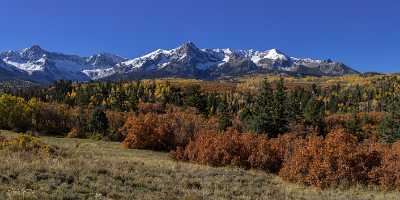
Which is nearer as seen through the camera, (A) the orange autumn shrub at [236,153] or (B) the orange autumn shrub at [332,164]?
(B) the orange autumn shrub at [332,164]

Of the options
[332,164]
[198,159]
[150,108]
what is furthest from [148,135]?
[150,108]

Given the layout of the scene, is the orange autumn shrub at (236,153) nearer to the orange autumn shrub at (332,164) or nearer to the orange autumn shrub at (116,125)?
A: the orange autumn shrub at (332,164)

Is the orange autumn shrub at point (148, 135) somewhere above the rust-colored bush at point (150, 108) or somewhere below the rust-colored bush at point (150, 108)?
below

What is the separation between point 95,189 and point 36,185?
2205 millimetres

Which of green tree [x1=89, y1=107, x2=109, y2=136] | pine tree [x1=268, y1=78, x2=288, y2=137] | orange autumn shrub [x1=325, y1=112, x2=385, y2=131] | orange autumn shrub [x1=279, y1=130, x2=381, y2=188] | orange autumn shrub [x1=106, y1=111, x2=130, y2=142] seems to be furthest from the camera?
orange autumn shrub [x1=325, y1=112, x2=385, y2=131]

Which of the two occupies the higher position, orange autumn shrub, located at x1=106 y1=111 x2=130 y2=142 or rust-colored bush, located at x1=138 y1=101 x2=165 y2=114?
rust-colored bush, located at x1=138 y1=101 x2=165 y2=114

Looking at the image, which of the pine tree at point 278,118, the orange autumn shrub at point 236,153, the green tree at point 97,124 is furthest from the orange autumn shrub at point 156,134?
the orange autumn shrub at point 236,153

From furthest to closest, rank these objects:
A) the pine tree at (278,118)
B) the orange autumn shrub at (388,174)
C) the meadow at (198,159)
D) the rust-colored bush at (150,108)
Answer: the rust-colored bush at (150,108)
the pine tree at (278,118)
the orange autumn shrub at (388,174)
the meadow at (198,159)

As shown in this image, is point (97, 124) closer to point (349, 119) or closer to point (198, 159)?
point (198, 159)

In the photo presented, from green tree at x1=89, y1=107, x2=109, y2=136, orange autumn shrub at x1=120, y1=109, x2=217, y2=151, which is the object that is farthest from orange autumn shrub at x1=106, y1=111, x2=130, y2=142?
orange autumn shrub at x1=120, y1=109, x2=217, y2=151

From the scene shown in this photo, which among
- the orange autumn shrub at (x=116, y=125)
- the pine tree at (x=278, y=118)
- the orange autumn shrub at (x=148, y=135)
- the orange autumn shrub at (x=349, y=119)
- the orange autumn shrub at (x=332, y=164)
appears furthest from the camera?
the orange autumn shrub at (x=349, y=119)

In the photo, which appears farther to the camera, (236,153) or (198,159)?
(198,159)

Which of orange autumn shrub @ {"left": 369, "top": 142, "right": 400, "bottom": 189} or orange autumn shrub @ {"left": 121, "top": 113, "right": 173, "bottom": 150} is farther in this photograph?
orange autumn shrub @ {"left": 121, "top": 113, "right": 173, "bottom": 150}

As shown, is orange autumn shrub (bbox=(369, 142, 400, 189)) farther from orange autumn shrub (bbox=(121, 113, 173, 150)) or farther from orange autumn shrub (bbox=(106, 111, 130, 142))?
orange autumn shrub (bbox=(106, 111, 130, 142))
